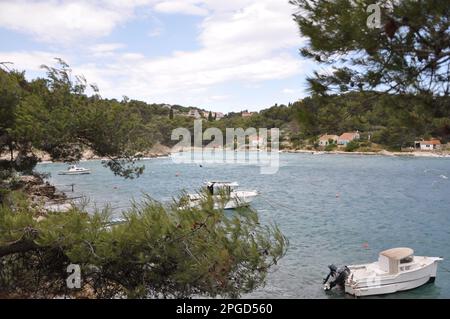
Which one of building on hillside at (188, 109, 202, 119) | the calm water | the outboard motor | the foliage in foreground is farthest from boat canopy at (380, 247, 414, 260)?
building on hillside at (188, 109, 202, 119)

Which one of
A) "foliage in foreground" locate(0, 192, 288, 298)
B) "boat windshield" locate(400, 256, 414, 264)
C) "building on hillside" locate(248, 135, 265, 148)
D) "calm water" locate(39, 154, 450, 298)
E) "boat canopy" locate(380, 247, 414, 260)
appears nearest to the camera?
"foliage in foreground" locate(0, 192, 288, 298)

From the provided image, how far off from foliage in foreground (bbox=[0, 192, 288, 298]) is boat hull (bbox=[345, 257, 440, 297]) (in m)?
7.85

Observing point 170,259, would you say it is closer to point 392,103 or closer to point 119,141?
point 392,103

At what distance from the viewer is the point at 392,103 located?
13.6 ft

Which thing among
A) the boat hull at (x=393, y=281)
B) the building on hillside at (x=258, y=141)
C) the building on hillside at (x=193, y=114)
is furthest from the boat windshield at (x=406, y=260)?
the building on hillside at (x=193, y=114)

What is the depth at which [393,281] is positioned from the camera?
1245cm

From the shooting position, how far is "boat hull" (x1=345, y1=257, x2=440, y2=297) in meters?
12.0


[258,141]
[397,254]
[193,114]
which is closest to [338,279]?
[397,254]

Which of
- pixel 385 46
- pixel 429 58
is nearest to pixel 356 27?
pixel 385 46

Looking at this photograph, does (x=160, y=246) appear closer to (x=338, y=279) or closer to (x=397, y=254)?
(x=338, y=279)

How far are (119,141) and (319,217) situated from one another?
16560mm

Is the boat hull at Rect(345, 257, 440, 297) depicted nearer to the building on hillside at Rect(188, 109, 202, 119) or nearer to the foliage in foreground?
the foliage in foreground

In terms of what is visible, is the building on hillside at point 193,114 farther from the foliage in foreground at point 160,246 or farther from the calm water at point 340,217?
the foliage in foreground at point 160,246

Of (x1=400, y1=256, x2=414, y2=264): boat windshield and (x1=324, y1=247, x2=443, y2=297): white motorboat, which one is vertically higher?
(x1=400, y1=256, x2=414, y2=264): boat windshield
